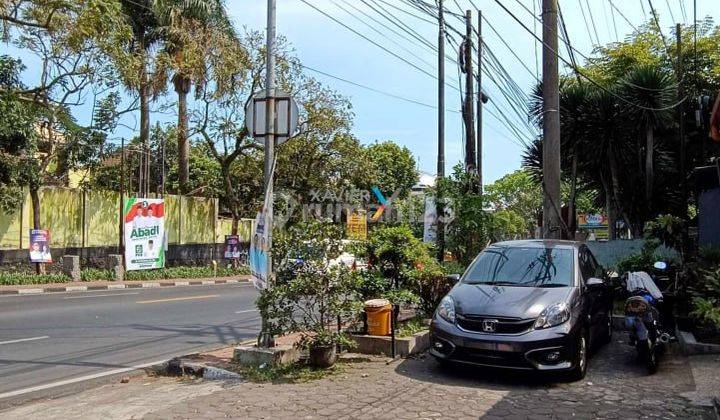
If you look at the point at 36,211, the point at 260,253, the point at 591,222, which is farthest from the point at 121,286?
the point at 591,222

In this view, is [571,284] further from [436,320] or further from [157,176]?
[157,176]

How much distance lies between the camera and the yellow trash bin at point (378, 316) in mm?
7996

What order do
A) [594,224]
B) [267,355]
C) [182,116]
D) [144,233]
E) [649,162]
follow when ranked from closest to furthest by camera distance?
[267,355]
[649,162]
[144,233]
[182,116]
[594,224]

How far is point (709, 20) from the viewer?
2230cm

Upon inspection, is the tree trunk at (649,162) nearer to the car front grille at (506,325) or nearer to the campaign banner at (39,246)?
the car front grille at (506,325)

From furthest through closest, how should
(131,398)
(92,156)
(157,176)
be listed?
(157,176), (92,156), (131,398)

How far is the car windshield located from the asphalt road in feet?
14.1

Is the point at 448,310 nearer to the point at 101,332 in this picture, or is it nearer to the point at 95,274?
the point at 101,332

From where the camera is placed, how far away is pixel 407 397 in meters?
6.12

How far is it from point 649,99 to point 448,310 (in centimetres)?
1192

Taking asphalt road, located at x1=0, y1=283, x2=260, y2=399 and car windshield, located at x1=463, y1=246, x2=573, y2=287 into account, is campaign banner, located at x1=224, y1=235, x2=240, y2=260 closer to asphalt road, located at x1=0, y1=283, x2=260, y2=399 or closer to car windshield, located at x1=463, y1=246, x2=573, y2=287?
asphalt road, located at x1=0, y1=283, x2=260, y2=399

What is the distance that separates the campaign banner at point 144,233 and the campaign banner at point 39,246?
2.94 metres

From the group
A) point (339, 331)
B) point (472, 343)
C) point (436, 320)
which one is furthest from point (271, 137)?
point (472, 343)

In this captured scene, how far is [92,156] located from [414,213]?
1552 cm
